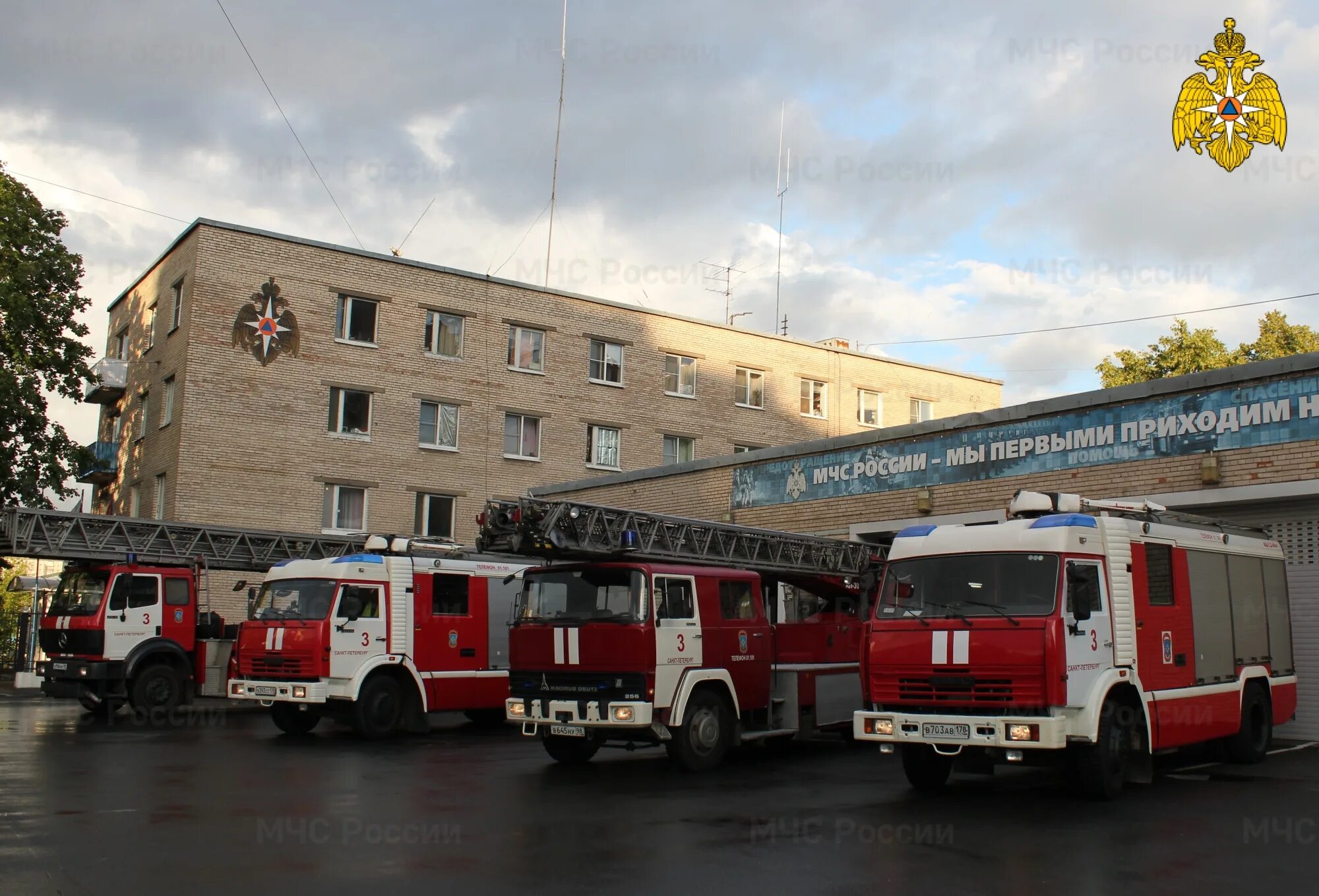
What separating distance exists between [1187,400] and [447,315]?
22282 millimetres

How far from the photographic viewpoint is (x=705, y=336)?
38.7 metres

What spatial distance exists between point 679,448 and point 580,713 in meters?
25.3

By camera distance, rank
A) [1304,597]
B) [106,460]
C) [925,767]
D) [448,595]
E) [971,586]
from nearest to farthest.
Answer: [971,586] → [925,767] → [1304,597] → [448,595] → [106,460]

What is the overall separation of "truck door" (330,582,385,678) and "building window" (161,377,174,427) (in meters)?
16.4

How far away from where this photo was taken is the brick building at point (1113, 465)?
15586 millimetres

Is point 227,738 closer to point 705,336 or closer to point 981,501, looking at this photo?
point 981,501

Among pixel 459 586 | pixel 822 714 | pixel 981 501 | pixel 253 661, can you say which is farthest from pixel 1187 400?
pixel 253 661

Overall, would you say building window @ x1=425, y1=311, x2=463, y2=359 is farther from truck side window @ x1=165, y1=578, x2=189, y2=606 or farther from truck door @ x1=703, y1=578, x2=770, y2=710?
truck door @ x1=703, y1=578, x2=770, y2=710

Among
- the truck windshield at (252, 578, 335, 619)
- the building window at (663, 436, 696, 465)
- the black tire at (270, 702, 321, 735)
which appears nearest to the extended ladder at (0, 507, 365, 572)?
the truck windshield at (252, 578, 335, 619)

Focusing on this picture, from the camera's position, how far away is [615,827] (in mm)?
9328

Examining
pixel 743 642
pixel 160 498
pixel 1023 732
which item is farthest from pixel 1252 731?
pixel 160 498

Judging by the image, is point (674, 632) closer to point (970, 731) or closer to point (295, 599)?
point (970, 731)

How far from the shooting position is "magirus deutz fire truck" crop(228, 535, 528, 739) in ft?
54.8

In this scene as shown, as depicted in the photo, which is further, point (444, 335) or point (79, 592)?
point (444, 335)
